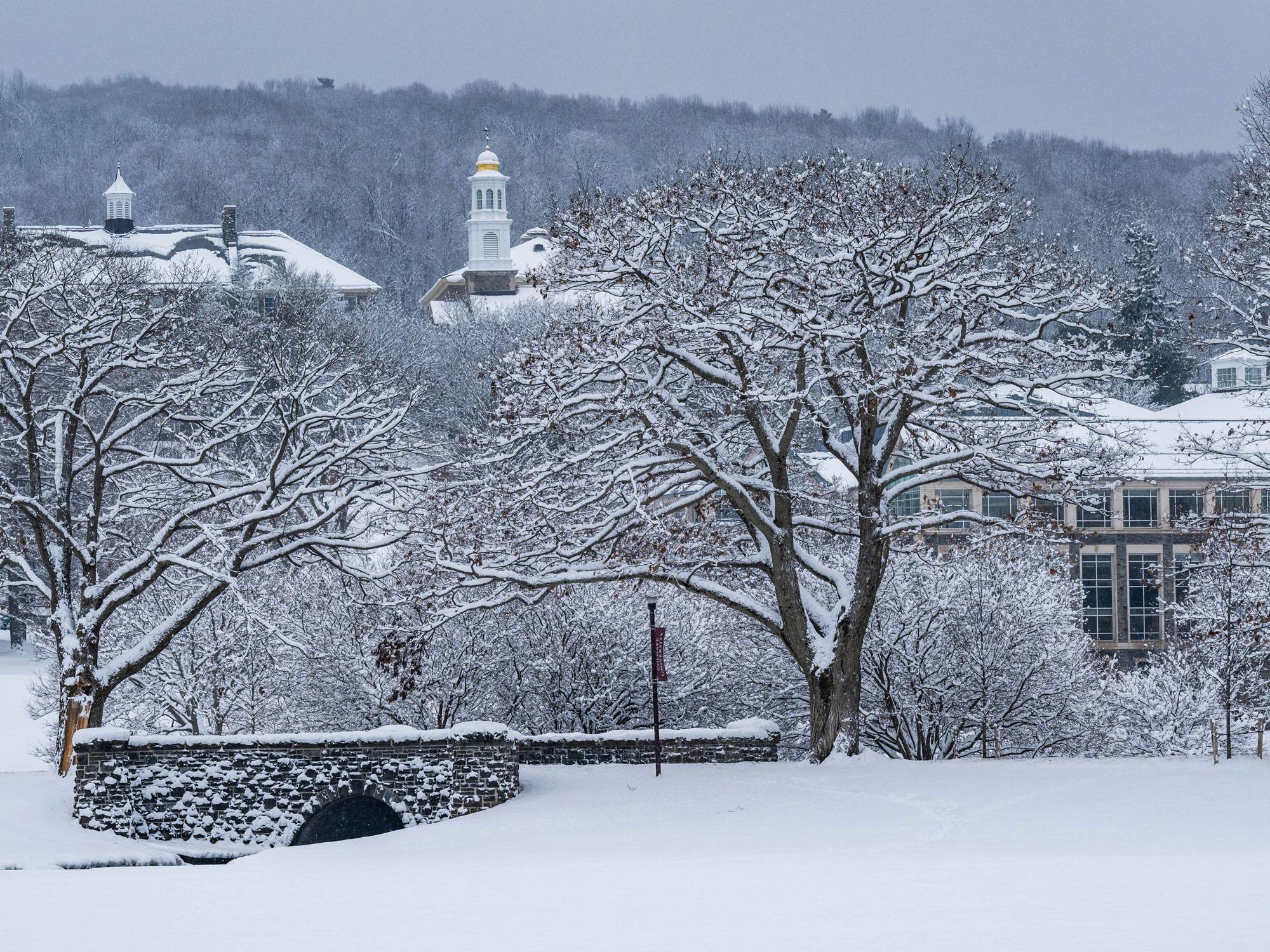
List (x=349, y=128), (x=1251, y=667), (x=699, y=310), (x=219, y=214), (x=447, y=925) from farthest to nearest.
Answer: (x=349, y=128)
(x=219, y=214)
(x=1251, y=667)
(x=699, y=310)
(x=447, y=925)

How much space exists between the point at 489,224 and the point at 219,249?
20.0 meters

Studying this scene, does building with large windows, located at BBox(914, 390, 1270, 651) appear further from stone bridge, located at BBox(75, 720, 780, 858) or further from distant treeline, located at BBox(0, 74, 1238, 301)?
distant treeline, located at BBox(0, 74, 1238, 301)

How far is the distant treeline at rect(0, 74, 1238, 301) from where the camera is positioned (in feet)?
433

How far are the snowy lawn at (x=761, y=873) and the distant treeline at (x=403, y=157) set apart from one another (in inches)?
3397

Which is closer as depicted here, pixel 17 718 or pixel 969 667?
pixel 969 667

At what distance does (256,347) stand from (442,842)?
35.7 m

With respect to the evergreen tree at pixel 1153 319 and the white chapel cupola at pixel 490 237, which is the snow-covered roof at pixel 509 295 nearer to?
the white chapel cupola at pixel 490 237

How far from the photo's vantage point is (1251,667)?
4066cm

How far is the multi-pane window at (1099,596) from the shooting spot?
57.9 metres

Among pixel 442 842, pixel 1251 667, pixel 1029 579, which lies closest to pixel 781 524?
pixel 442 842

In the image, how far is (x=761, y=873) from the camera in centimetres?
1568

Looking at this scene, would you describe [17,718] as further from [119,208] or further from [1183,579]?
[119,208]

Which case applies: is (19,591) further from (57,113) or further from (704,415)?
(57,113)

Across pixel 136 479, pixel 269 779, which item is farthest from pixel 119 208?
pixel 269 779
